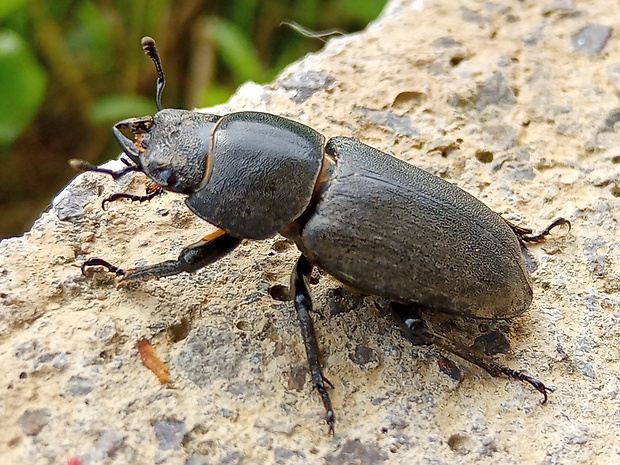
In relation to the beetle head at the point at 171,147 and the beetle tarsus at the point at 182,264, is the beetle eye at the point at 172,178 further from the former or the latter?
the beetle tarsus at the point at 182,264

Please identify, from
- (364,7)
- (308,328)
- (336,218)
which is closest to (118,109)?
(364,7)

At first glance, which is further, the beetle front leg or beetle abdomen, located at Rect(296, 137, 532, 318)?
the beetle front leg

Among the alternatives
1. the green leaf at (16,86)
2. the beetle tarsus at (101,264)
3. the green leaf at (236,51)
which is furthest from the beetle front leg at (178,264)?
the green leaf at (236,51)

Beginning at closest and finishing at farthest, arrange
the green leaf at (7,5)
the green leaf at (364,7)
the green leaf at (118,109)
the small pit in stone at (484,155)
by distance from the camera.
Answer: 1. the small pit in stone at (484,155)
2. the green leaf at (7,5)
3. the green leaf at (118,109)
4. the green leaf at (364,7)

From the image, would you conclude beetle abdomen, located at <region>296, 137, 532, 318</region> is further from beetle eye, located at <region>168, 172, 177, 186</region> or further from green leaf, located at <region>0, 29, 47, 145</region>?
green leaf, located at <region>0, 29, 47, 145</region>

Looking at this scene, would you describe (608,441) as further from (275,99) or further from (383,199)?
(275,99)

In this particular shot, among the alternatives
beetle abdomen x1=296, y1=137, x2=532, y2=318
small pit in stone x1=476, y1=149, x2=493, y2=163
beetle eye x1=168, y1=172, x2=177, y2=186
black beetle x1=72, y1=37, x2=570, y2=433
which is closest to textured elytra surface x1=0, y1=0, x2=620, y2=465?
small pit in stone x1=476, y1=149, x2=493, y2=163

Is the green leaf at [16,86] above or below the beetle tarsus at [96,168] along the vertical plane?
below
